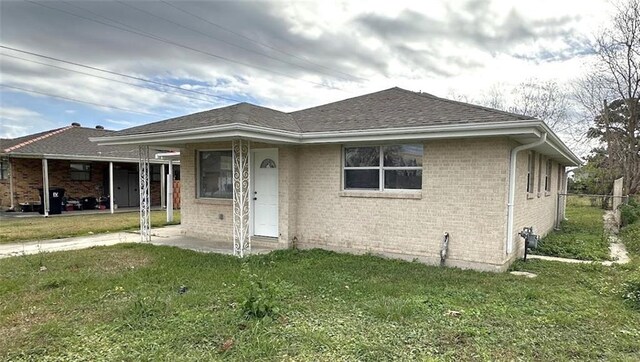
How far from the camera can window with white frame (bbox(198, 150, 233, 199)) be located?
9.86m

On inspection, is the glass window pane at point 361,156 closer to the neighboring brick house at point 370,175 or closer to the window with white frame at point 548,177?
the neighboring brick house at point 370,175

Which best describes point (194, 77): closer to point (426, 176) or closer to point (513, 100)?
point (426, 176)

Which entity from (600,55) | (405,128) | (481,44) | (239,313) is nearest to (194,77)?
(481,44)

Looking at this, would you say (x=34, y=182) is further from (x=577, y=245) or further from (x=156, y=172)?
(x=577, y=245)

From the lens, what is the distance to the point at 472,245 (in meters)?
7.18

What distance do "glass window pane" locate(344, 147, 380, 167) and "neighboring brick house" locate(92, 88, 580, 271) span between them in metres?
0.02

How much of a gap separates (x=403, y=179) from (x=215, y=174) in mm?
5001

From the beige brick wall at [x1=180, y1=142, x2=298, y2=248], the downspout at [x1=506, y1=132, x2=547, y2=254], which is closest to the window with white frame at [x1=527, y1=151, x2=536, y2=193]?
the downspout at [x1=506, y1=132, x2=547, y2=254]

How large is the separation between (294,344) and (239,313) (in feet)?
3.44

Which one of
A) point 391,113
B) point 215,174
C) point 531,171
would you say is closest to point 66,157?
point 215,174

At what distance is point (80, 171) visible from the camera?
66.1ft

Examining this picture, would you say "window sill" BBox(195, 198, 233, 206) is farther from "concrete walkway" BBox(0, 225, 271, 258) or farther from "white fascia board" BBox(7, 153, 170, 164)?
"white fascia board" BBox(7, 153, 170, 164)

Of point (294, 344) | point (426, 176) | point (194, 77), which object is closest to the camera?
point (294, 344)

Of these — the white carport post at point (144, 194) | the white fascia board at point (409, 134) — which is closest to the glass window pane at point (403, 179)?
the white fascia board at point (409, 134)
